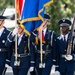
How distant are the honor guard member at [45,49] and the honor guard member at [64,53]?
0.46 ft

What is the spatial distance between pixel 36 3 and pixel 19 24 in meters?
0.65

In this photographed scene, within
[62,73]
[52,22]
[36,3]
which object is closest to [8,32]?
[36,3]

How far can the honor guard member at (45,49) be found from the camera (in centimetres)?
948

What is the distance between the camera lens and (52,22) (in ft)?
50.4

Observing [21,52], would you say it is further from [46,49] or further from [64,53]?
[64,53]

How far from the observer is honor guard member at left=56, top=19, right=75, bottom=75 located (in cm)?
941

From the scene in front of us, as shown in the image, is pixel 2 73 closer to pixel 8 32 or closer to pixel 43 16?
pixel 8 32

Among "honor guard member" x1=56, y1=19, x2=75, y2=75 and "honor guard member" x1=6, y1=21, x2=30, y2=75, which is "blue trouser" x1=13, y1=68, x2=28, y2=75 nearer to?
"honor guard member" x1=6, y1=21, x2=30, y2=75

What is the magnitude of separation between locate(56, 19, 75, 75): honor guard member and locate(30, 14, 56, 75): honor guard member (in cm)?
14

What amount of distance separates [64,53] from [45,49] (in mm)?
450

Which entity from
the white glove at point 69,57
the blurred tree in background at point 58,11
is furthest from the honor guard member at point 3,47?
the blurred tree in background at point 58,11

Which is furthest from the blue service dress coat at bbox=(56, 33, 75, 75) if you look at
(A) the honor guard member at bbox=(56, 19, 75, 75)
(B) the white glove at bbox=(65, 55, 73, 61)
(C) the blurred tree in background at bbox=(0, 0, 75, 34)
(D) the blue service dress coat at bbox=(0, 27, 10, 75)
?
(C) the blurred tree in background at bbox=(0, 0, 75, 34)

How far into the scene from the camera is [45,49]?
31.2 feet

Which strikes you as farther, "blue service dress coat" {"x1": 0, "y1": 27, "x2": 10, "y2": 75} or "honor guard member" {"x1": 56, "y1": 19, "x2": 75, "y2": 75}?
"blue service dress coat" {"x1": 0, "y1": 27, "x2": 10, "y2": 75}
